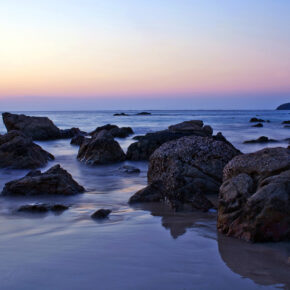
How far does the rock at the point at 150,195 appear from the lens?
549 centimetres

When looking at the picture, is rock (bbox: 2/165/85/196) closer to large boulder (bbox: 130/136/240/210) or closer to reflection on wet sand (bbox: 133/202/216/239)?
large boulder (bbox: 130/136/240/210)

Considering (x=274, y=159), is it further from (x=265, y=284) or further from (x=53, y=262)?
(x=53, y=262)

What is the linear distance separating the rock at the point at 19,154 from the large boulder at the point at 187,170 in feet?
12.5

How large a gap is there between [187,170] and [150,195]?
2.73 feet

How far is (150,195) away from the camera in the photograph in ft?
18.2

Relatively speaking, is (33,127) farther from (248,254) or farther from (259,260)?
(259,260)

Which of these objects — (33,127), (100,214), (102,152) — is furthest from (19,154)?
(33,127)

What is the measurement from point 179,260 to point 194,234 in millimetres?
797

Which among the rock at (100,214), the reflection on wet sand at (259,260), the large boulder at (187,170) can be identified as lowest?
the rock at (100,214)

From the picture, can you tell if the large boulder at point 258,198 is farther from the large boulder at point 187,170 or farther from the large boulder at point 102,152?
the large boulder at point 102,152

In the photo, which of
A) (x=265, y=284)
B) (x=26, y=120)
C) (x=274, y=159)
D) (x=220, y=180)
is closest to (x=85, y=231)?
(x=265, y=284)

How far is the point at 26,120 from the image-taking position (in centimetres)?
2094

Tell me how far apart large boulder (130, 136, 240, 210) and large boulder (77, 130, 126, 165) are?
3.50 m

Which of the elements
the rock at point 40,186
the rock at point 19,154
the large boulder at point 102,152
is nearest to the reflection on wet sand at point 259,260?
the rock at point 40,186
